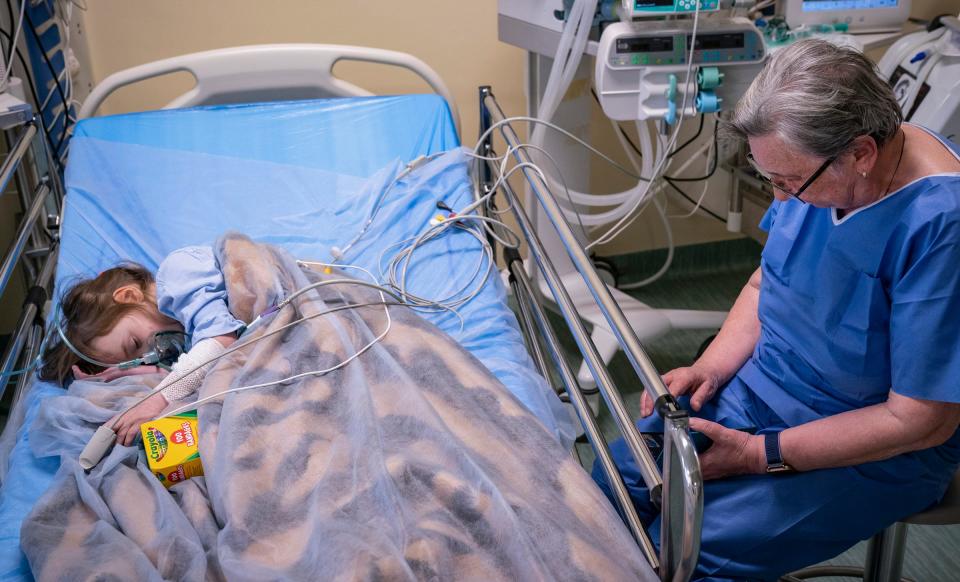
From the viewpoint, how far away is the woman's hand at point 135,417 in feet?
4.81

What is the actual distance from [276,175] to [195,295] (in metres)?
0.62

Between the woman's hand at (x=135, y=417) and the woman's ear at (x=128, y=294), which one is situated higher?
the woman's ear at (x=128, y=294)

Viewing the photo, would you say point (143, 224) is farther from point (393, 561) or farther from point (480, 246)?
point (393, 561)

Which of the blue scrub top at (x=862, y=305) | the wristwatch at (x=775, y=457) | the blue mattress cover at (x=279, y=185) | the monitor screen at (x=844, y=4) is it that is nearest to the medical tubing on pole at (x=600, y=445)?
the blue mattress cover at (x=279, y=185)

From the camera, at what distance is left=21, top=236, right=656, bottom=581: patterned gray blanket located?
45.4 inches

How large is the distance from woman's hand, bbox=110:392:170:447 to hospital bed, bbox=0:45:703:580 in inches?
9.0

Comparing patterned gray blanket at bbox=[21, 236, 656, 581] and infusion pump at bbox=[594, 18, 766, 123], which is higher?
infusion pump at bbox=[594, 18, 766, 123]

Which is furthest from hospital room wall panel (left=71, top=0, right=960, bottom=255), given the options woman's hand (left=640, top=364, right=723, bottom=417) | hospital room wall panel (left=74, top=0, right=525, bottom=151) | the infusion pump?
woman's hand (left=640, top=364, right=723, bottom=417)

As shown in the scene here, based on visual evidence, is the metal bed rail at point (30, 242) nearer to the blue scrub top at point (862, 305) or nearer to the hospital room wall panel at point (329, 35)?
the hospital room wall panel at point (329, 35)

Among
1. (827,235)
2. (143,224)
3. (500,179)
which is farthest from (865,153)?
(143,224)

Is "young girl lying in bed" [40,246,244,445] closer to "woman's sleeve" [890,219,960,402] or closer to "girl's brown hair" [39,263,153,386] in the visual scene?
"girl's brown hair" [39,263,153,386]

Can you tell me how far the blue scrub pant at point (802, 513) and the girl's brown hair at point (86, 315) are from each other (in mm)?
1145

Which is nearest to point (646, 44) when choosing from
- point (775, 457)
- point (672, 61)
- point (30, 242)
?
point (672, 61)

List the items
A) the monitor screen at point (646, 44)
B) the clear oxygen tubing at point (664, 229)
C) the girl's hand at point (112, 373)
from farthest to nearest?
the clear oxygen tubing at point (664, 229), the monitor screen at point (646, 44), the girl's hand at point (112, 373)
